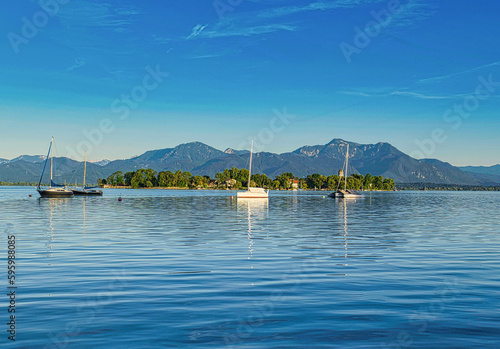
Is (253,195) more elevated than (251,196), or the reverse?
(253,195)

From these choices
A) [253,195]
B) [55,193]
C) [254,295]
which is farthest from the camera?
[253,195]

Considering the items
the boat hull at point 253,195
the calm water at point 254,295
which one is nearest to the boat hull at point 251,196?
the boat hull at point 253,195

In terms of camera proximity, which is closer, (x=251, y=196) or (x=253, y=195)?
(x=251, y=196)

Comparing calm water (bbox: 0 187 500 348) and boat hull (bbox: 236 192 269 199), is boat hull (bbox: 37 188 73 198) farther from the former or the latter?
calm water (bbox: 0 187 500 348)

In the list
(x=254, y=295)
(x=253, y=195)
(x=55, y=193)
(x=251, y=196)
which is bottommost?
(x=254, y=295)

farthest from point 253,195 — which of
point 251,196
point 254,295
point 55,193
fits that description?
point 254,295

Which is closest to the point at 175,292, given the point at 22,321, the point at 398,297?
the point at 22,321

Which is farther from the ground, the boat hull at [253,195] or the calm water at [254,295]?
the boat hull at [253,195]

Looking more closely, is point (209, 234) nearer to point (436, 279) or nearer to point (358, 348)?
point (436, 279)

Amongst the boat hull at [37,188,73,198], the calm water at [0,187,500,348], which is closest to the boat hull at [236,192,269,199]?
the boat hull at [37,188,73,198]

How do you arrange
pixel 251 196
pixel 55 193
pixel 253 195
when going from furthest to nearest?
1. pixel 253 195
2. pixel 251 196
3. pixel 55 193

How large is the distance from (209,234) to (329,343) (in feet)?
98.5

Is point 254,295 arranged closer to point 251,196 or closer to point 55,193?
point 55,193

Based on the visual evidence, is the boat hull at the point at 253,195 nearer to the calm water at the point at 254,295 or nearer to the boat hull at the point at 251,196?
the boat hull at the point at 251,196
